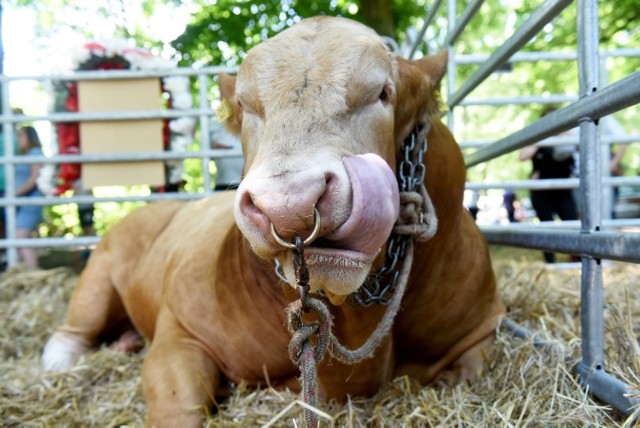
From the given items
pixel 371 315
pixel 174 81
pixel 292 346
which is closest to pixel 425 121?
pixel 371 315

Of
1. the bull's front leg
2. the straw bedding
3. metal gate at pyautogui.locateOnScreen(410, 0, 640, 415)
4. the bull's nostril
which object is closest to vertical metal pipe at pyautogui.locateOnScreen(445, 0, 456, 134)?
the straw bedding

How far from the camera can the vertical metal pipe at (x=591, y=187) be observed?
5.99 ft

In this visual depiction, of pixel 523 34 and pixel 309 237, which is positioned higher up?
pixel 523 34

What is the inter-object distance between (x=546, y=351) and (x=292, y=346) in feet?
4.32

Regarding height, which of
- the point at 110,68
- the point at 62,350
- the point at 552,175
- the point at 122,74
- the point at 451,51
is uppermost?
the point at 110,68

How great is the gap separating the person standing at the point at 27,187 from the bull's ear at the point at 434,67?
466cm

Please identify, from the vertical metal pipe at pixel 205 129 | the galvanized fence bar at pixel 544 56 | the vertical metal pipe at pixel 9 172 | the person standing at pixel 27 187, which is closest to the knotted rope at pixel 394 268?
the galvanized fence bar at pixel 544 56

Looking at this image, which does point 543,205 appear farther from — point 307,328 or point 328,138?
point 307,328

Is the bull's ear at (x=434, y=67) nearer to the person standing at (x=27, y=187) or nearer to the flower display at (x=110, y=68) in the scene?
the flower display at (x=110, y=68)

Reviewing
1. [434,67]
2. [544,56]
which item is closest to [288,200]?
[434,67]

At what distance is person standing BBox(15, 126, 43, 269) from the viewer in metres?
5.81

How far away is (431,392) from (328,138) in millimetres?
1069

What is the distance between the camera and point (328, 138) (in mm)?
1531

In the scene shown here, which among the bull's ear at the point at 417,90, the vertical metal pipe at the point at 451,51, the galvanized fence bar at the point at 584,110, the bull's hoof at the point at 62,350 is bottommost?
the bull's hoof at the point at 62,350
